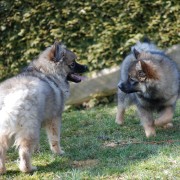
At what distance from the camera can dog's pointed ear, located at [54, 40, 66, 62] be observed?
5.51m

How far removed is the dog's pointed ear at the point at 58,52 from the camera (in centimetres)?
551

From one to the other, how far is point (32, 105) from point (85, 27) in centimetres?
577

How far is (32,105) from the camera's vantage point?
4.38m

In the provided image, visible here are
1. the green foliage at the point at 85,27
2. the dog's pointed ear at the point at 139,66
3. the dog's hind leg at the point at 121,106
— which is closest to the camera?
the dog's pointed ear at the point at 139,66

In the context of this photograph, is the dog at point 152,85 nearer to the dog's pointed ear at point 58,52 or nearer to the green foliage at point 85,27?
the dog's pointed ear at point 58,52

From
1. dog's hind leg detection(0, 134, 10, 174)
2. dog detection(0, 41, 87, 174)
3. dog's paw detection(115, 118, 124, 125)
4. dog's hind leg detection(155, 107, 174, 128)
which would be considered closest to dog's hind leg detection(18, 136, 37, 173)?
dog detection(0, 41, 87, 174)

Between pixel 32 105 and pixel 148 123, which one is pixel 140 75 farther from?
pixel 32 105

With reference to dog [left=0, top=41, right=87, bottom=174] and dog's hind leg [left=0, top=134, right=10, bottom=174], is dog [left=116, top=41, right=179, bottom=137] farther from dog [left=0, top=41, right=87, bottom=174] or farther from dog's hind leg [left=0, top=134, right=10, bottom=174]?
dog's hind leg [left=0, top=134, right=10, bottom=174]

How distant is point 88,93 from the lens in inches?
386

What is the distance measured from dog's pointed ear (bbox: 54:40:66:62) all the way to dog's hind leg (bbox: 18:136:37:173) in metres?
1.53

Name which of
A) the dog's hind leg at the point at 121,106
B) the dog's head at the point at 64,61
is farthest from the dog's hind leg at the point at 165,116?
the dog's head at the point at 64,61

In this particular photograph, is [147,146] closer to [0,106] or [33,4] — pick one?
[0,106]

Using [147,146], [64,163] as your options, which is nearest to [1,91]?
[64,163]

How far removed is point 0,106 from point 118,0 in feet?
20.2
